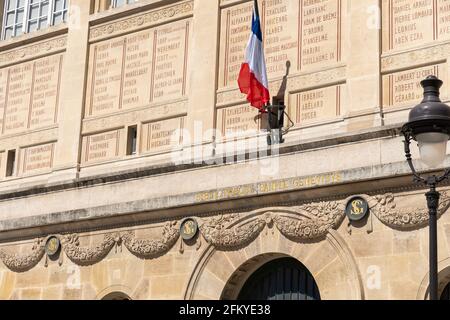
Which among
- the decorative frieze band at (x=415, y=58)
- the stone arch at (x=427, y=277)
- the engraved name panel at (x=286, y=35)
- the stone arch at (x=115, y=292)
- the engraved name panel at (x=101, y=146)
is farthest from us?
the engraved name panel at (x=101, y=146)

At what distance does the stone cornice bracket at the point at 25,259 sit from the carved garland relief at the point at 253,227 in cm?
2

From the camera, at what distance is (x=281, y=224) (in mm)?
17859

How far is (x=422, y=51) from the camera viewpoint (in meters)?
17.8

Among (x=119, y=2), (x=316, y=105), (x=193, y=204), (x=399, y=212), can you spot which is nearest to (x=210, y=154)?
(x=193, y=204)

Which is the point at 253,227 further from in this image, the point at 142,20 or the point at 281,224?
the point at 142,20

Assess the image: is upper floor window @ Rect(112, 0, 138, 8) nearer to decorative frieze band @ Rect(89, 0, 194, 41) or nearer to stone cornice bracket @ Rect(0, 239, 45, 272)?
decorative frieze band @ Rect(89, 0, 194, 41)

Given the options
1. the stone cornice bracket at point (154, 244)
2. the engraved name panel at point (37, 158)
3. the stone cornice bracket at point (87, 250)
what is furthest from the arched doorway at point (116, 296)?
the engraved name panel at point (37, 158)

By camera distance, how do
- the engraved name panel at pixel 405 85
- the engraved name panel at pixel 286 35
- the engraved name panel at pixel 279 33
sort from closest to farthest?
the engraved name panel at pixel 405 85 < the engraved name panel at pixel 286 35 < the engraved name panel at pixel 279 33

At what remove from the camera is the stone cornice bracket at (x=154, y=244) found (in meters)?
19.3

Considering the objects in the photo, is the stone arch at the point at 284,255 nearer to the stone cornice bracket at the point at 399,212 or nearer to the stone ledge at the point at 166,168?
the stone cornice bracket at the point at 399,212

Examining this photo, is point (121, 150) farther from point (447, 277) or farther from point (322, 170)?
point (447, 277)

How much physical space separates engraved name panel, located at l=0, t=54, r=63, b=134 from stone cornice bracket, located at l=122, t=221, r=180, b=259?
16.1ft

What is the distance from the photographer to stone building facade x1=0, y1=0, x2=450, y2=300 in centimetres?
1706

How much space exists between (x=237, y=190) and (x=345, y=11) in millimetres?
4019
